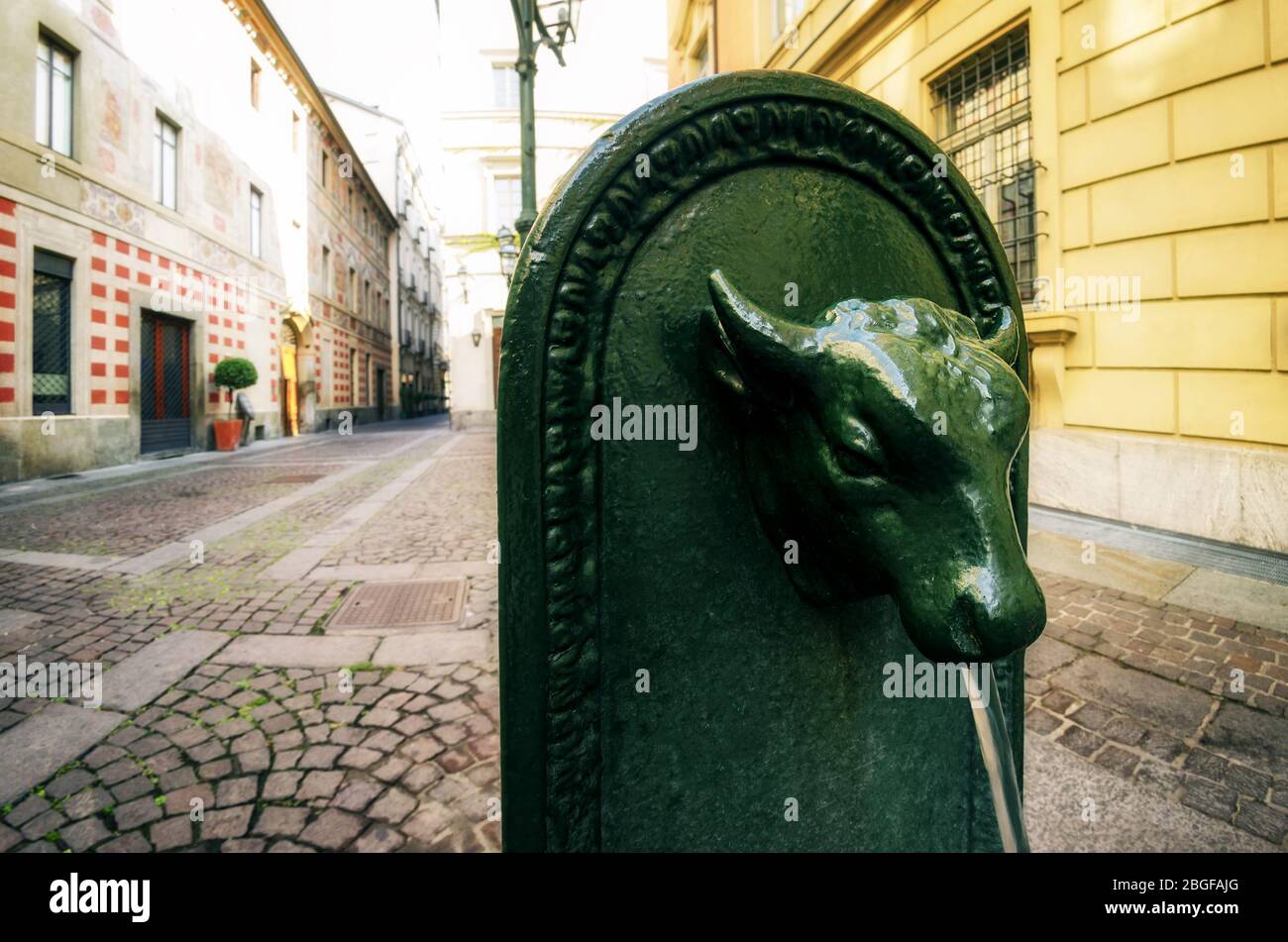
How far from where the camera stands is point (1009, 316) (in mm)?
1059

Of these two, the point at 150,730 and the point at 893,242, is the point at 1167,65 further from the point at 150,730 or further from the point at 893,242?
the point at 150,730

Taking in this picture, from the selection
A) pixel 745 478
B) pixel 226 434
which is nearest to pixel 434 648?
pixel 745 478

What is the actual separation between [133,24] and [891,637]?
53.6 feet

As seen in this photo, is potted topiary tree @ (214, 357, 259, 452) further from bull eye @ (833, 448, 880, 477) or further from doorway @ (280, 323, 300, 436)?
bull eye @ (833, 448, 880, 477)

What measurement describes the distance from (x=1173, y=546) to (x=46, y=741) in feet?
23.6

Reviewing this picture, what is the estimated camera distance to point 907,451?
A: 2.50 ft

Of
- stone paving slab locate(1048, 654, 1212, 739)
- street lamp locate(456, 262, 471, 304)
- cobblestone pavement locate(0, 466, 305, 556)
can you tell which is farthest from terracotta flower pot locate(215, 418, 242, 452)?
stone paving slab locate(1048, 654, 1212, 739)

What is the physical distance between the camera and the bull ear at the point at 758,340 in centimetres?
78

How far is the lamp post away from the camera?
6.60 m

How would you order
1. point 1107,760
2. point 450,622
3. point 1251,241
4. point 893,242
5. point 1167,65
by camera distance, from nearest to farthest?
1. point 893,242
2. point 1107,760
3. point 450,622
4. point 1251,241
5. point 1167,65

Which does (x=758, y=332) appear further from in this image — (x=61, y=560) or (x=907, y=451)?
(x=61, y=560)

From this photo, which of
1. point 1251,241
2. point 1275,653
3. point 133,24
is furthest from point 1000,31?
point 133,24

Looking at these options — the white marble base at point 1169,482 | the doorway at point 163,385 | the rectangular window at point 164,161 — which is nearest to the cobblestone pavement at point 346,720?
the white marble base at point 1169,482

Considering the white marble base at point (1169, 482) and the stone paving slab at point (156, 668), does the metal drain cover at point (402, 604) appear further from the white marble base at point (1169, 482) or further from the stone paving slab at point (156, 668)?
the white marble base at point (1169, 482)
